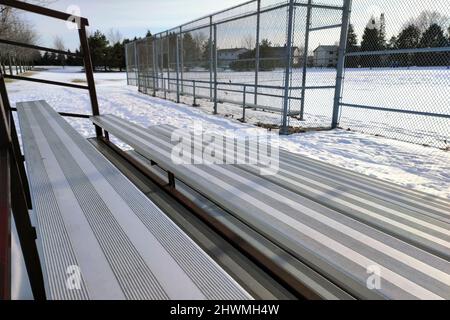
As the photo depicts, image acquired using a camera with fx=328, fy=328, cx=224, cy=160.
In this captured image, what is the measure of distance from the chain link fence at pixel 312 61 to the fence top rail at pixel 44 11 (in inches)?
152

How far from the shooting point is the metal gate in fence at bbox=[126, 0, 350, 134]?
670 cm

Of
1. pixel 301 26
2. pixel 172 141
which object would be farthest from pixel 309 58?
pixel 172 141

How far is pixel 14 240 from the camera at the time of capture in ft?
8.06

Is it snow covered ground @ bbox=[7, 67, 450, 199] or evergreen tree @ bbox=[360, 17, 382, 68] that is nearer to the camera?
snow covered ground @ bbox=[7, 67, 450, 199]

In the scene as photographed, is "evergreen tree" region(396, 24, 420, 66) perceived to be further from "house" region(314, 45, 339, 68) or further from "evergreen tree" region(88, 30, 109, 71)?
"evergreen tree" region(88, 30, 109, 71)

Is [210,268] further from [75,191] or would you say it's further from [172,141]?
[172,141]

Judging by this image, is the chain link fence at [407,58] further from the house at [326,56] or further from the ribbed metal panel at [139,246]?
the ribbed metal panel at [139,246]

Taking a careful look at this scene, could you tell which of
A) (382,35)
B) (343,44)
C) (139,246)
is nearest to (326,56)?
(343,44)

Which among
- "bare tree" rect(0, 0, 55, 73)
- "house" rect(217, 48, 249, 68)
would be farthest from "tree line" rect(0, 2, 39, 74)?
"house" rect(217, 48, 249, 68)

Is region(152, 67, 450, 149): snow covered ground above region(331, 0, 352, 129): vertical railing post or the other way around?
the other way around

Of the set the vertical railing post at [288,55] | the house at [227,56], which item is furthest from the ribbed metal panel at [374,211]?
the house at [227,56]

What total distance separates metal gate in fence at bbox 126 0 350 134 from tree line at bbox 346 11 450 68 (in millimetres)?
514

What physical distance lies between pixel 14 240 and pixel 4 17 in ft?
45.4

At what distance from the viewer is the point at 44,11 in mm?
3215
